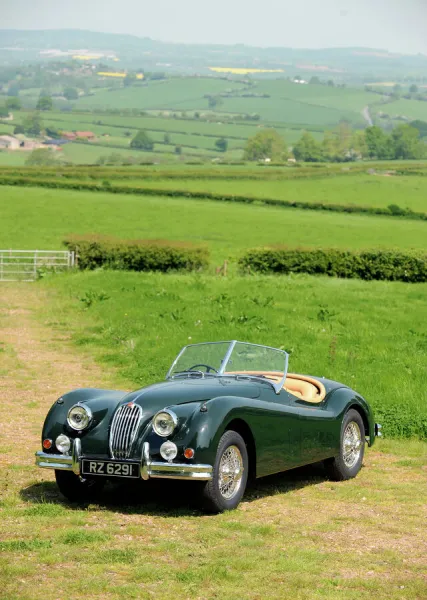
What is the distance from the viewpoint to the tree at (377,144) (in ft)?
577

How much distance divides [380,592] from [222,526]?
2.20 meters

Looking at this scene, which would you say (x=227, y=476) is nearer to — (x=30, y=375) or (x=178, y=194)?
(x=30, y=375)

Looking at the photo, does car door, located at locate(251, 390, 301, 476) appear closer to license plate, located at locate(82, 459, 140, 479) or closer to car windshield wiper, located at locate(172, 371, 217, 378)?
car windshield wiper, located at locate(172, 371, 217, 378)

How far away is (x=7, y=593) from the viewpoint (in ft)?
22.2

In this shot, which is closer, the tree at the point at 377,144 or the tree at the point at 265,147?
the tree at the point at 377,144

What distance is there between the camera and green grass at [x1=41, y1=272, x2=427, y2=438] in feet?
58.5

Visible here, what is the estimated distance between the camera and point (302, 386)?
11758mm

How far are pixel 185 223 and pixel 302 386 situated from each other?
200ft

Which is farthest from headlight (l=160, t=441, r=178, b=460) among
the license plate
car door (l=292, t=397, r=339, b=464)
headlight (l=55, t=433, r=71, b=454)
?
car door (l=292, t=397, r=339, b=464)

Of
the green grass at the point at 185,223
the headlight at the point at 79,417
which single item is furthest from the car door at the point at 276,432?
Result: the green grass at the point at 185,223

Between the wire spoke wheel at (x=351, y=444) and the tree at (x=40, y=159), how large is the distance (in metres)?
144

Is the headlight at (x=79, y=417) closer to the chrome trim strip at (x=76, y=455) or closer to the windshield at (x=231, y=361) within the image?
the chrome trim strip at (x=76, y=455)

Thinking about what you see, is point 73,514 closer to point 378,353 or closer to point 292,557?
point 292,557

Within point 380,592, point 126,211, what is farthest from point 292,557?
point 126,211
